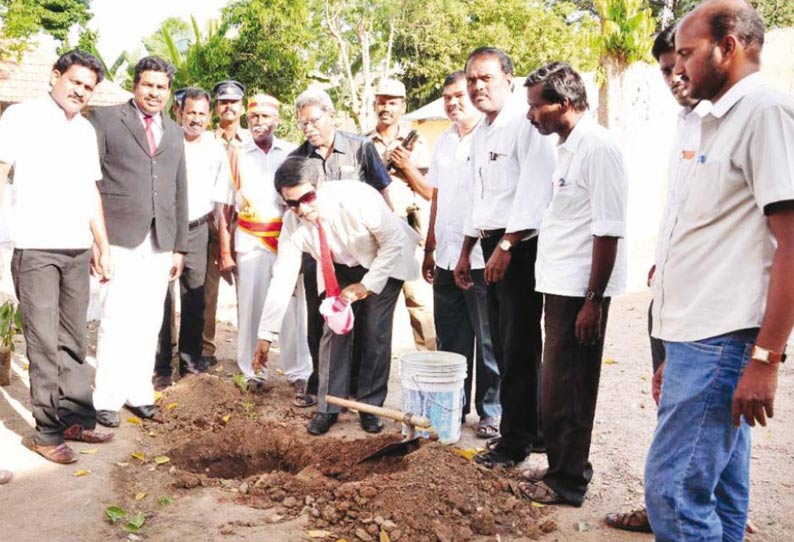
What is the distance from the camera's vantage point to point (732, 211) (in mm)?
2049

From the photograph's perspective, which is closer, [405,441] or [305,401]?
[405,441]

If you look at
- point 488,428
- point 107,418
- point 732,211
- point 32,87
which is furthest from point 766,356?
point 32,87

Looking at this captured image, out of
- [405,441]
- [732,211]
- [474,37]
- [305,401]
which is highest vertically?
[474,37]

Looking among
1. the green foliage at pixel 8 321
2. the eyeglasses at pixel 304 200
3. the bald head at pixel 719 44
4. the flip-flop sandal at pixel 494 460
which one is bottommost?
the flip-flop sandal at pixel 494 460

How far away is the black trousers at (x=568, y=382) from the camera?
3391 mm

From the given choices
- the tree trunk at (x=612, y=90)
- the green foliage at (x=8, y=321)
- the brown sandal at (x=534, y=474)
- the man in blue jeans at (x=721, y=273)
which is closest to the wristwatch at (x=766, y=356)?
the man in blue jeans at (x=721, y=273)

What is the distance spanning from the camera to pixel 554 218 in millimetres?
3432

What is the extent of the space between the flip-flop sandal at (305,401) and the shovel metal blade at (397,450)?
1246mm

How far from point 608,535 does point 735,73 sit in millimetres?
2117

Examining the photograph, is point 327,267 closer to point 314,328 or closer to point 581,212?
point 314,328

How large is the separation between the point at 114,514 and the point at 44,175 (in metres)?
1.77

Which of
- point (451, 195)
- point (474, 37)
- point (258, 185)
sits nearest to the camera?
point (451, 195)

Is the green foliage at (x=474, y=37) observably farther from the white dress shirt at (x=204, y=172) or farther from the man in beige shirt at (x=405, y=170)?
the white dress shirt at (x=204, y=172)

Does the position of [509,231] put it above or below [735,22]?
below
